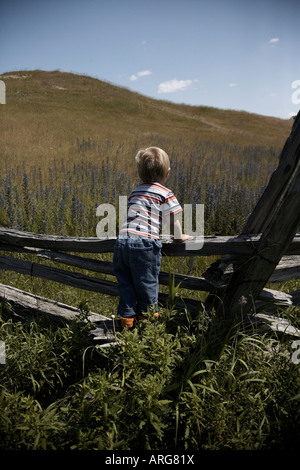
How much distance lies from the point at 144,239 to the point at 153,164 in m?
0.61

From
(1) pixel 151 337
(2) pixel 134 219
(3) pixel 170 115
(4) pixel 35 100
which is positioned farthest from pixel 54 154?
(3) pixel 170 115

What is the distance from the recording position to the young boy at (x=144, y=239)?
2.36 m

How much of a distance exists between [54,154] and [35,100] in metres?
19.0

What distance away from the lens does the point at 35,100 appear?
2648 cm

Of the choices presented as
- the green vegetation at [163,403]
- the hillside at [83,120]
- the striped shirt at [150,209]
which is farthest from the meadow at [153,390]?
the hillside at [83,120]

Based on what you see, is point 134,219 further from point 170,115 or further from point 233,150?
point 170,115

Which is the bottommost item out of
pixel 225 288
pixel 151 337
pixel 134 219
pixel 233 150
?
pixel 151 337

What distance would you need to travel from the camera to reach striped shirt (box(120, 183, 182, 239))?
95.0 inches

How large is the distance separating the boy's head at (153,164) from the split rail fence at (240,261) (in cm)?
54

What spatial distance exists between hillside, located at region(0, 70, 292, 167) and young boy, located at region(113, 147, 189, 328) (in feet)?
25.3

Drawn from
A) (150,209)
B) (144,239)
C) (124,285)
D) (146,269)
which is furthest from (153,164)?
(124,285)

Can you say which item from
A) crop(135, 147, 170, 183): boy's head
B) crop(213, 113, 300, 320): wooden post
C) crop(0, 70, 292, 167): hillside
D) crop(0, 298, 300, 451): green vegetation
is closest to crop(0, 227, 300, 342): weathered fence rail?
crop(213, 113, 300, 320): wooden post

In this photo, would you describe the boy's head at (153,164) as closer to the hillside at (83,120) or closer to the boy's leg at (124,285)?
the boy's leg at (124,285)

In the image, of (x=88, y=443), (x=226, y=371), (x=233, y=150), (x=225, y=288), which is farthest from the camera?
(x=233, y=150)
